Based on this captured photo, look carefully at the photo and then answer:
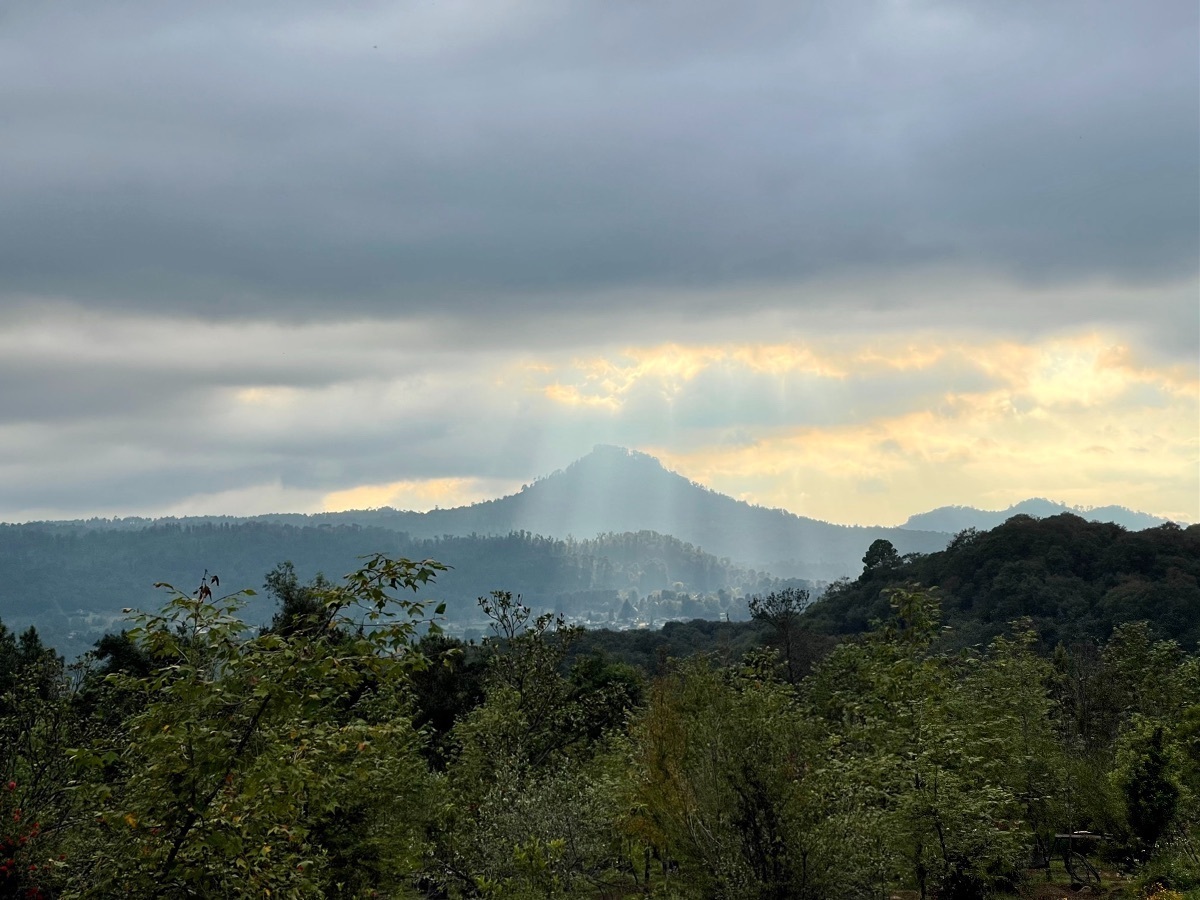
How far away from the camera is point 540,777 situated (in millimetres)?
31062

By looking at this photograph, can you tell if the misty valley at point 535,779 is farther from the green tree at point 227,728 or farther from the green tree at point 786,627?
the green tree at point 786,627

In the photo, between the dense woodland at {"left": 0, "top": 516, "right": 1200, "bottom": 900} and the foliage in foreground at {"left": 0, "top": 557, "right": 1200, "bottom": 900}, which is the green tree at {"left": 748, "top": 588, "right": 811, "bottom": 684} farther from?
the foliage in foreground at {"left": 0, "top": 557, "right": 1200, "bottom": 900}

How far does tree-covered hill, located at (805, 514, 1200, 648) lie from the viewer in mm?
97250

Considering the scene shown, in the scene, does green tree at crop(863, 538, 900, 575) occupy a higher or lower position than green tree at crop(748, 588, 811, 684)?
higher

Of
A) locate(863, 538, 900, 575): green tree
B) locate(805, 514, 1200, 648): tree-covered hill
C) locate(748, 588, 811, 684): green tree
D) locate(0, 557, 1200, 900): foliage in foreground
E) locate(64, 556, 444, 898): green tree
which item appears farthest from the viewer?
locate(863, 538, 900, 575): green tree

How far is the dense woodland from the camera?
10125mm

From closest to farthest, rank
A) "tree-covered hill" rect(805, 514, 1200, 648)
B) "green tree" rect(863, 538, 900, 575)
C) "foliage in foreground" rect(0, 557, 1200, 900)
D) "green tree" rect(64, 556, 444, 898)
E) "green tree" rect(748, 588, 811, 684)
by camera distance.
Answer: "green tree" rect(64, 556, 444, 898), "foliage in foreground" rect(0, 557, 1200, 900), "green tree" rect(748, 588, 811, 684), "tree-covered hill" rect(805, 514, 1200, 648), "green tree" rect(863, 538, 900, 575)

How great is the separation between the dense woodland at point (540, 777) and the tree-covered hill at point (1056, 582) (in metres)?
61.4

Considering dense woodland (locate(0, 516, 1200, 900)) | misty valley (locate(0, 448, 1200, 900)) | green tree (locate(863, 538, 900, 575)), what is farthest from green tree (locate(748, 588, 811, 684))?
green tree (locate(863, 538, 900, 575))

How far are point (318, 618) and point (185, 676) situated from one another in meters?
1.42

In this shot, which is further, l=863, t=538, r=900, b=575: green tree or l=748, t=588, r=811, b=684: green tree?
l=863, t=538, r=900, b=575: green tree

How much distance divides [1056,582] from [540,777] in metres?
96.6

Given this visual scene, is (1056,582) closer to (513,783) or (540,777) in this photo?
(540,777)

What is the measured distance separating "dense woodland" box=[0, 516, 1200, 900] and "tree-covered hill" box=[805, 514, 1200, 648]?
6135 centimetres
